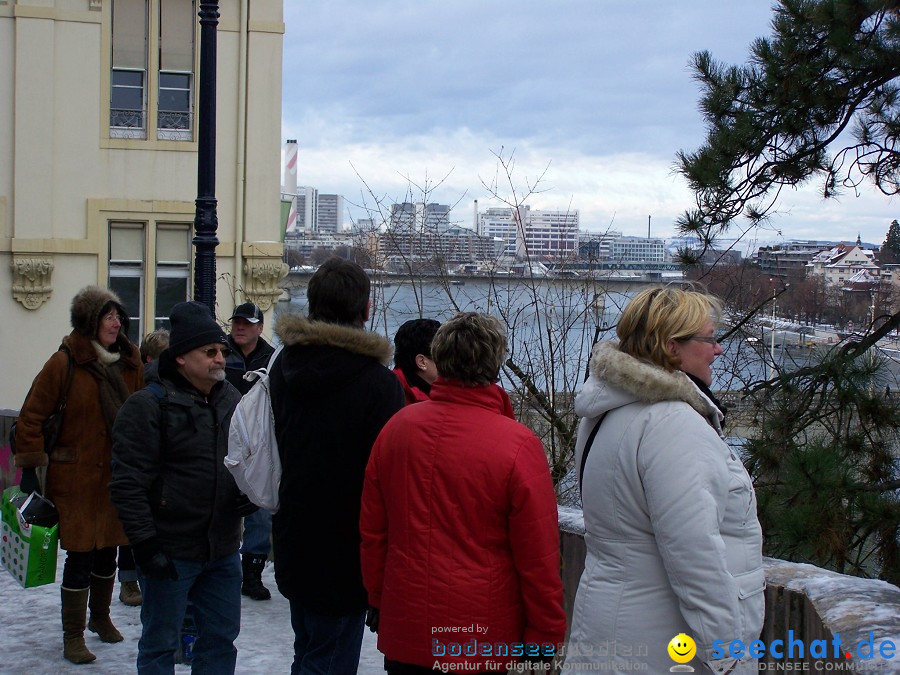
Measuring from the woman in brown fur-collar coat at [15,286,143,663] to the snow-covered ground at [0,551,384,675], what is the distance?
0.12 m

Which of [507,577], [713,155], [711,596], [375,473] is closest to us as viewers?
[711,596]

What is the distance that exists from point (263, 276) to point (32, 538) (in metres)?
11.7

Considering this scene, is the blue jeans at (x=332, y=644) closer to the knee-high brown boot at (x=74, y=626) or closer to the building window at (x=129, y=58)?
the knee-high brown boot at (x=74, y=626)

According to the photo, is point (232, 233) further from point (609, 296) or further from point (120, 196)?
point (609, 296)

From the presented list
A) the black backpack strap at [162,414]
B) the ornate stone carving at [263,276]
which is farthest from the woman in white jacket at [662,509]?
the ornate stone carving at [263,276]

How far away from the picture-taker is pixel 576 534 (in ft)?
13.8

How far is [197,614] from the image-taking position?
4.52 m

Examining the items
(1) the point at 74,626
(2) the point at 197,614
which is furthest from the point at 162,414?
(1) the point at 74,626

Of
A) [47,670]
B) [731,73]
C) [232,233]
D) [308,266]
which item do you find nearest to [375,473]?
[47,670]

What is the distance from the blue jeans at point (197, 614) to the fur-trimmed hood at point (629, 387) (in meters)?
2.12

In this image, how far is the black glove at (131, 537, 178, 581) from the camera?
4.16 meters

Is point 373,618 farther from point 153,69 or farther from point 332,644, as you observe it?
point 153,69

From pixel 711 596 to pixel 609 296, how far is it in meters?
6.08

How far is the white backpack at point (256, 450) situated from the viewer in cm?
405
